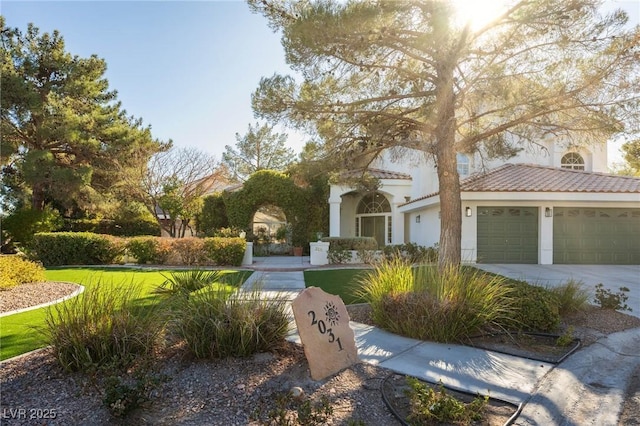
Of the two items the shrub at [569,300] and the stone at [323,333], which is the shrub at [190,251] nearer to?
the stone at [323,333]

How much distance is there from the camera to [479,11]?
8164mm

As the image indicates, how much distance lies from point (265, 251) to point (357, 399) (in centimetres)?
1905

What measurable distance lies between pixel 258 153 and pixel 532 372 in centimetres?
3895

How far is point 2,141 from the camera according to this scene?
19.2 meters

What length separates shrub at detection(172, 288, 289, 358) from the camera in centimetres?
423

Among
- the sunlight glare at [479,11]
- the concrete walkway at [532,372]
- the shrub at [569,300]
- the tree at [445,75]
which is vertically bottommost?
the concrete walkway at [532,372]

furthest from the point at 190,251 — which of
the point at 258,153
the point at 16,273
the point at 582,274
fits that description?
the point at 258,153

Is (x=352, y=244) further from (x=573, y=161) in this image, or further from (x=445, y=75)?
(x=573, y=161)

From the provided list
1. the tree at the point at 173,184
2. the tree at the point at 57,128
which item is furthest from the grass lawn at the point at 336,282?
the tree at the point at 57,128

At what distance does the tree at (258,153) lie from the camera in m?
41.2

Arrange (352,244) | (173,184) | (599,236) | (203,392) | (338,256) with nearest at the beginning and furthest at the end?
(203,392)
(599,236)
(338,256)
(352,244)
(173,184)

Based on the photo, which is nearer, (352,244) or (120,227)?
(352,244)

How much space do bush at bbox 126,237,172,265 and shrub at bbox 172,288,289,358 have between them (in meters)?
11.8

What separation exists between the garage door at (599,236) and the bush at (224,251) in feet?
43.6
